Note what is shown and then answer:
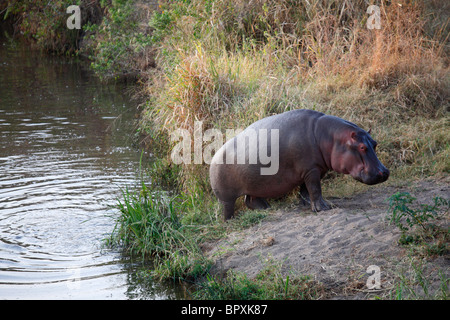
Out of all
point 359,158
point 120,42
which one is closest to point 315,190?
point 359,158

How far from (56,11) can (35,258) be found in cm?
1199

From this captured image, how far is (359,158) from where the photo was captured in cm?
538

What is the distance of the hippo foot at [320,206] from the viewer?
18.6 feet

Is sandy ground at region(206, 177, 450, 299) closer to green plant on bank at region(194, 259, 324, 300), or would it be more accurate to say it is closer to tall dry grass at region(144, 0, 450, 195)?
green plant on bank at region(194, 259, 324, 300)

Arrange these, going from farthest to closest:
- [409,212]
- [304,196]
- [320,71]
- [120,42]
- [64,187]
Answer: [120,42], [320,71], [64,187], [304,196], [409,212]

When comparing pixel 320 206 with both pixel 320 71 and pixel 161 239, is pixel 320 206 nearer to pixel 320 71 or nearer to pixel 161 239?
pixel 161 239

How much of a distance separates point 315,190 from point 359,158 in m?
0.59

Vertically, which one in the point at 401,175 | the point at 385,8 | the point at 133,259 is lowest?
the point at 133,259

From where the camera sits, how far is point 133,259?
576 centimetres

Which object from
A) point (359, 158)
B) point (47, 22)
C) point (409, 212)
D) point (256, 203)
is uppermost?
point (47, 22)

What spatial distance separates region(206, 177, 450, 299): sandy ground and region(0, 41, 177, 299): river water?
2.82ft

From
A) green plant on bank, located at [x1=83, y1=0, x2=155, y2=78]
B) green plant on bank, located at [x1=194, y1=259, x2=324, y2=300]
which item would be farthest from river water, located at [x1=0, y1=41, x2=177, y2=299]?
green plant on bank, located at [x1=83, y1=0, x2=155, y2=78]

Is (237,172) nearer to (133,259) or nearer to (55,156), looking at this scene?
(133,259)
